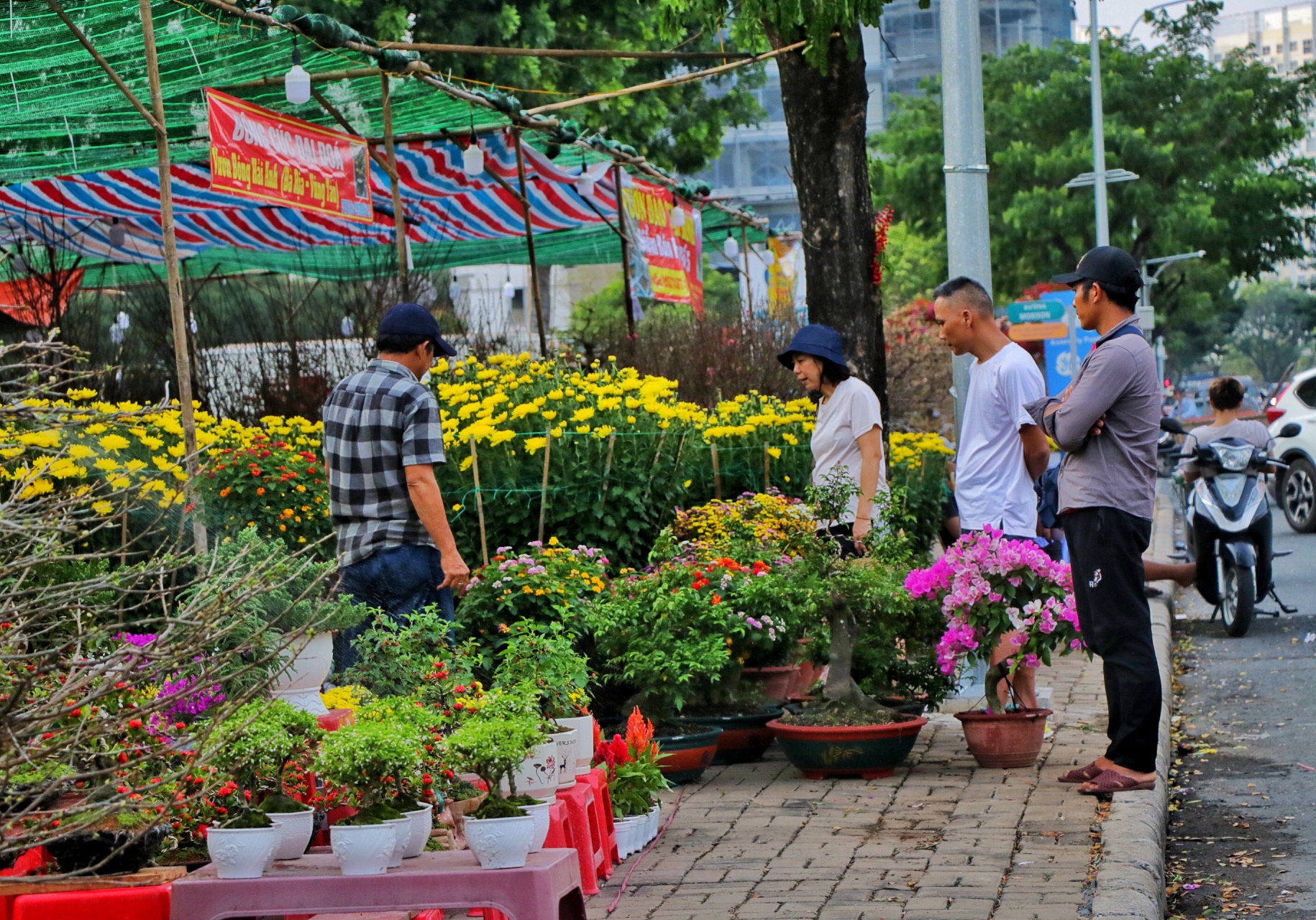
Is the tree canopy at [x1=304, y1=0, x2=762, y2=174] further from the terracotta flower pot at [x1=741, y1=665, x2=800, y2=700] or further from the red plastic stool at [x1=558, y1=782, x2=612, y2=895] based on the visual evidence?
the red plastic stool at [x1=558, y1=782, x2=612, y2=895]

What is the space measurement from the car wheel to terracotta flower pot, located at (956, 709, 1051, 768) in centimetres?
1300

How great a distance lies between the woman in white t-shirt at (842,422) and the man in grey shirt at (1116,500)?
4.72ft

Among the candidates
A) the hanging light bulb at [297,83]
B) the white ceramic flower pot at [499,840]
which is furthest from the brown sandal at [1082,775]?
the hanging light bulb at [297,83]

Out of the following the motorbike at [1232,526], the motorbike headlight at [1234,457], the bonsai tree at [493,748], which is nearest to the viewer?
the bonsai tree at [493,748]

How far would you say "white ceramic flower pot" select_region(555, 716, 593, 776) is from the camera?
4992 mm

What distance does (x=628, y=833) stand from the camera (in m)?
5.33

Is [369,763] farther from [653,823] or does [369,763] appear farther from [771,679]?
[771,679]

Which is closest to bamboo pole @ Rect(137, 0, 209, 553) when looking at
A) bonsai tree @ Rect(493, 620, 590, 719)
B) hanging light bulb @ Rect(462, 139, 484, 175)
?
bonsai tree @ Rect(493, 620, 590, 719)

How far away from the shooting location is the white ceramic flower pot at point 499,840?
11.9ft

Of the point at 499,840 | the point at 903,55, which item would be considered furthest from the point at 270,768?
the point at 903,55

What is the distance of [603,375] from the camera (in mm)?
8797

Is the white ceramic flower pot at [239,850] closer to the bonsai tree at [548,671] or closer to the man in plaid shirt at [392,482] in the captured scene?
the bonsai tree at [548,671]

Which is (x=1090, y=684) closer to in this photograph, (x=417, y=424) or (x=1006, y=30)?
(x=417, y=424)

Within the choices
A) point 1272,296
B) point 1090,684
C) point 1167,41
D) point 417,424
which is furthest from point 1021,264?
point 1272,296
